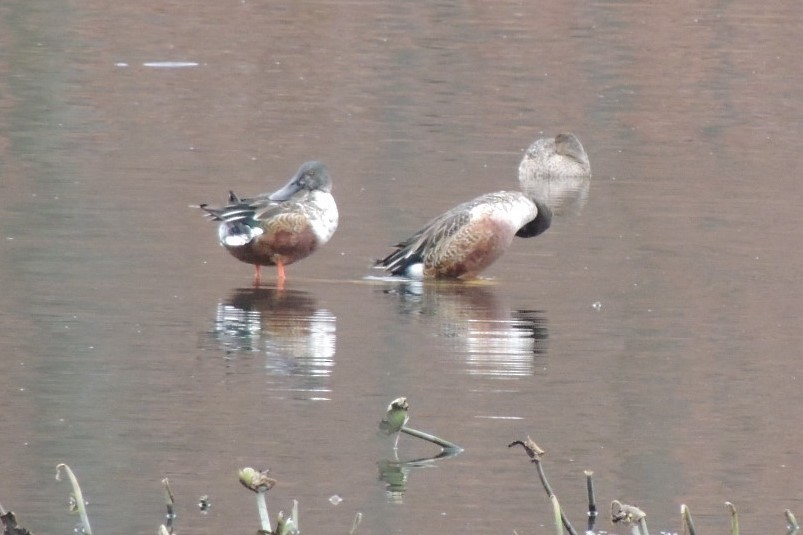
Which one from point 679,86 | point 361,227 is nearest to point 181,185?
point 361,227

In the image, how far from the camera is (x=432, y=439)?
238 inches

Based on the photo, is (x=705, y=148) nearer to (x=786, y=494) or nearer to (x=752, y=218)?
(x=752, y=218)

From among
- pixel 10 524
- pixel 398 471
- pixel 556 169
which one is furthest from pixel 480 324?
pixel 556 169

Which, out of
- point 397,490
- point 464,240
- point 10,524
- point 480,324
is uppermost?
point 464,240

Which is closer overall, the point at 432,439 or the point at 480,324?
the point at 432,439

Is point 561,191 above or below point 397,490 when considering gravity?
above

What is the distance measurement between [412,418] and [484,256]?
3439mm

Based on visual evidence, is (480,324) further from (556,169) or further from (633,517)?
(556,169)

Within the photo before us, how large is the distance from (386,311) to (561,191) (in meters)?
5.57

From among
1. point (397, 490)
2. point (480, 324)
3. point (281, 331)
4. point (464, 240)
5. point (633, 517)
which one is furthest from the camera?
point (464, 240)

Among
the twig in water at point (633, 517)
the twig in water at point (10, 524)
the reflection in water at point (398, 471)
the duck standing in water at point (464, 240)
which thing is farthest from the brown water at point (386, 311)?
the twig in water at point (633, 517)

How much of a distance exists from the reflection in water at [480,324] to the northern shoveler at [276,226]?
21.3 inches

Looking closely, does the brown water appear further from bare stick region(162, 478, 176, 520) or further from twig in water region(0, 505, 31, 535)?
twig in water region(0, 505, 31, 535)

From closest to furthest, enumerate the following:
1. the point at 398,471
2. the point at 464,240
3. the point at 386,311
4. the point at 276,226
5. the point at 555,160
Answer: the point at 398,471
the point at 386,311
the point at 276,226
the point at 464,240
the point at 555,160
